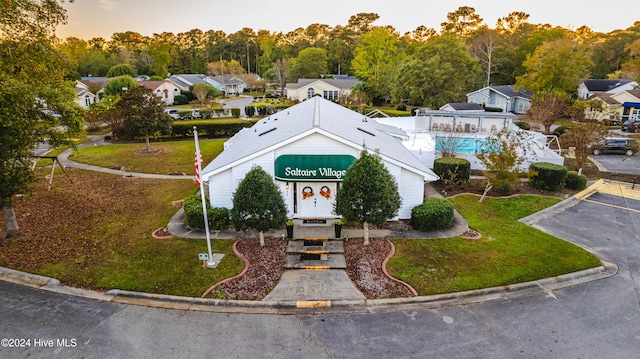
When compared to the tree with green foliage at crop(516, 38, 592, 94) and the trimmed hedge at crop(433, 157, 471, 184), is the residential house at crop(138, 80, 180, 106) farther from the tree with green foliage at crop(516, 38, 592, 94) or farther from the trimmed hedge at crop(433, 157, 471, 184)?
the tree with green foliage at crop(516, 38, 592, 94)

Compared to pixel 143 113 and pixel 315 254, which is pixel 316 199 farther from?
pixel 143 113

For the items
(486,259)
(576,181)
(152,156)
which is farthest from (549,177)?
(152,156)

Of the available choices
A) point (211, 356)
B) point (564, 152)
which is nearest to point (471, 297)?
point (211, 356)

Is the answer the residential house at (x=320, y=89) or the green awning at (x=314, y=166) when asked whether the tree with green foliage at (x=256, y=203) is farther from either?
the residential house at (x=320, y=89)

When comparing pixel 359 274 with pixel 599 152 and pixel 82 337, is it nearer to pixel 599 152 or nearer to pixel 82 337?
pixel 82 337

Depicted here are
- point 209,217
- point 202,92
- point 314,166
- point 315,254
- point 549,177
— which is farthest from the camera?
point 202,92

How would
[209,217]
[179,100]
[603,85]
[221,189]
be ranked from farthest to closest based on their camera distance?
[179,100] → [603,85] → [221,189] → [209,217]
